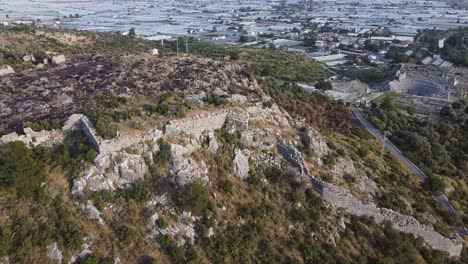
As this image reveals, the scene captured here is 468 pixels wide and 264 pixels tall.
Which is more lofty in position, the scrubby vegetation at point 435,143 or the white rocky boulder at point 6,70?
the white rocky boulder at point 6,70

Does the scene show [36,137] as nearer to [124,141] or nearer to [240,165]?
[124,141]

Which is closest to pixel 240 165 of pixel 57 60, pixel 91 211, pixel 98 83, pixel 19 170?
pixel 91 211

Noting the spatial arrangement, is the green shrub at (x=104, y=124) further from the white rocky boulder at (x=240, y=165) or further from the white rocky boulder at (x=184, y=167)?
the white rocky boulder at (x=240, y=165)

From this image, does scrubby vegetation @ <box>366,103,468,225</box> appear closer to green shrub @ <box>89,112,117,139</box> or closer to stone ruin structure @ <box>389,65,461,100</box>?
stone ruin structure @ <box>389,65,461,100</box>

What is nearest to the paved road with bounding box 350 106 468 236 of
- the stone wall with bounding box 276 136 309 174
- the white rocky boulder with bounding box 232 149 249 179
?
the stone wall with bounding box 276 136 309 174

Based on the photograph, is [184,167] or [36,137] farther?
[184,167]

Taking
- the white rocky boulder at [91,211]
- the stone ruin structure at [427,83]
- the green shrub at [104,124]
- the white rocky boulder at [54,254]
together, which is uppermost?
the green shrub at [104,124]

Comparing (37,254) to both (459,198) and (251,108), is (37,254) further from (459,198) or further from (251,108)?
(459,198)

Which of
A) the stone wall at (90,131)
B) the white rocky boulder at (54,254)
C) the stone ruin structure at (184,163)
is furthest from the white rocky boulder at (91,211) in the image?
the stone wall at (90,131)
